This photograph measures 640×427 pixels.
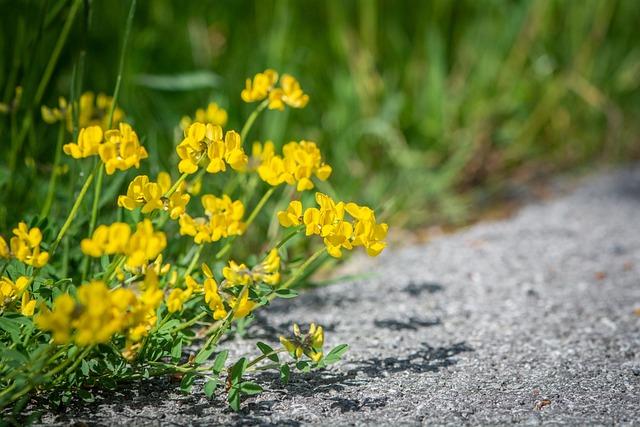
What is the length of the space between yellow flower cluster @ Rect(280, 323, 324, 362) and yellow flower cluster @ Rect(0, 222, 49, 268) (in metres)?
0.34

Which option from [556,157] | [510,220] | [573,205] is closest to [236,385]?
[510,220]

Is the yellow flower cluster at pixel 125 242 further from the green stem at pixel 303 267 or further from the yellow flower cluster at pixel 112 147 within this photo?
the green stem at pixel 303 267

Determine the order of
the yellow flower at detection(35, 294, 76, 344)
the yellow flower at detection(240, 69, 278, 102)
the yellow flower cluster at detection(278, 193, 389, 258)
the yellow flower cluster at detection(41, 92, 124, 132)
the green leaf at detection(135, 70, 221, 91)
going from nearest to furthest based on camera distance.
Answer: the yellow flower at detection(35, 294, 76, 344) < the yellow flower cluster at detection(278, 193, 389, 258) < the yellow flower at detection(240, 69, 278, 102) < the yellow flower cluster at detection(41, 92, 124, 132) < the green leaf at detection(135, 70, 221, 91)

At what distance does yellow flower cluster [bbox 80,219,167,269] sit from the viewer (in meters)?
0.91

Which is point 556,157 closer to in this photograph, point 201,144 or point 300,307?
point 300,307

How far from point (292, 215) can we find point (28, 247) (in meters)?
0.35

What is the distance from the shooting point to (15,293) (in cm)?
107

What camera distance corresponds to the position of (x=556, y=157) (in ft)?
8.70

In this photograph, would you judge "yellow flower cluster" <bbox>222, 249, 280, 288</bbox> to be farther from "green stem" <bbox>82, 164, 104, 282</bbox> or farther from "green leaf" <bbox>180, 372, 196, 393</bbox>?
"green stem" <bbox>82, 164, 104, 282</bbox>

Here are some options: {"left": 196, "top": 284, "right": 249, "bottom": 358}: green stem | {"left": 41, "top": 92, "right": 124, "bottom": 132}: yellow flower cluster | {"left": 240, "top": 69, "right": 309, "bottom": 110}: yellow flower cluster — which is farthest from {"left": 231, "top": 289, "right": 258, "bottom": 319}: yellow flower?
{"left": 41, "top": 92, "right": 124, "bottom": 132}: yellow flower cluster

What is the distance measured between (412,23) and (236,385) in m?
1.92

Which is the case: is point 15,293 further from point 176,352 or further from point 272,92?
point 272,92

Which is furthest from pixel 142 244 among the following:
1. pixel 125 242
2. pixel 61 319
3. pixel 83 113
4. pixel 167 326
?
pixel 83 113

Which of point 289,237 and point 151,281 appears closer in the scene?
point 151,281
